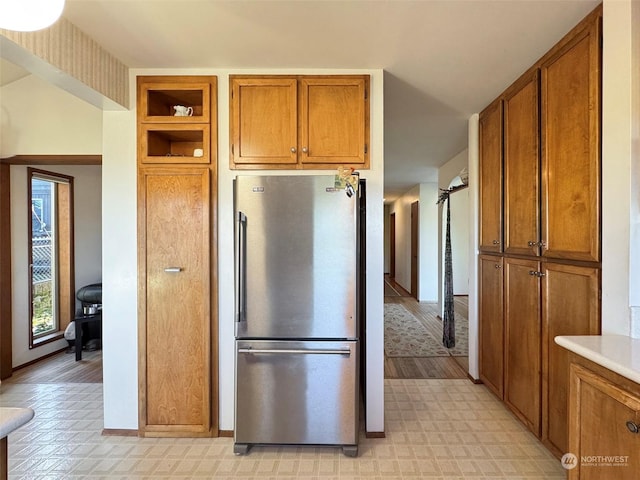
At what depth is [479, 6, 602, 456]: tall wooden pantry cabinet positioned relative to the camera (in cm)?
158

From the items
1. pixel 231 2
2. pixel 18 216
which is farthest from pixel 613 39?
pixel 18 216

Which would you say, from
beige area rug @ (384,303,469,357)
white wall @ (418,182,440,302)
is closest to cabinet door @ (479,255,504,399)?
beige area rug @ (384,303,469,357)

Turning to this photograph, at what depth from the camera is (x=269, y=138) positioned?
2.11 metres

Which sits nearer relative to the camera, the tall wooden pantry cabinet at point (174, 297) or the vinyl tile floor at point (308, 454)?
the vinyl tile floor at point (308, 454)

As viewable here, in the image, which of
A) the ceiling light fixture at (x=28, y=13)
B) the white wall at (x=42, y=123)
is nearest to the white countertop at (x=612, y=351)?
the ceiling light fixture at (x=28, y=13)

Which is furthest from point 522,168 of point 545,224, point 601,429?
point 601,429

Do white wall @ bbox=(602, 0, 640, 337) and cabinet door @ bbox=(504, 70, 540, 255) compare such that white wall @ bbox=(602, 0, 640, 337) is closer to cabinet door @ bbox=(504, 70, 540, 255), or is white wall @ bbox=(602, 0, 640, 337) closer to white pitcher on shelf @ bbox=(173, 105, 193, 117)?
cabinet door @ bbox=(504, 70, 540, 255)

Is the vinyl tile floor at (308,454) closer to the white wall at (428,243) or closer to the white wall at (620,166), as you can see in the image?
the white wall at (620,166)

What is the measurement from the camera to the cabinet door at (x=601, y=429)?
101 centimetres

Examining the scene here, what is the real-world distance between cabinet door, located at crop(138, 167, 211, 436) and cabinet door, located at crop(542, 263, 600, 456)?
211 cm

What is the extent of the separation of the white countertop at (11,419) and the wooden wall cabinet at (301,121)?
5.28ft

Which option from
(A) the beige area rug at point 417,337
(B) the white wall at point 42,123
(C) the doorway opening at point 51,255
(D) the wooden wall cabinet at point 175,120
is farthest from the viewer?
(A) the beige area rug at point 417,337

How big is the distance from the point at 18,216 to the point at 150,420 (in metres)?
2.62

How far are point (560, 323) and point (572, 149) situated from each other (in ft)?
3.13
